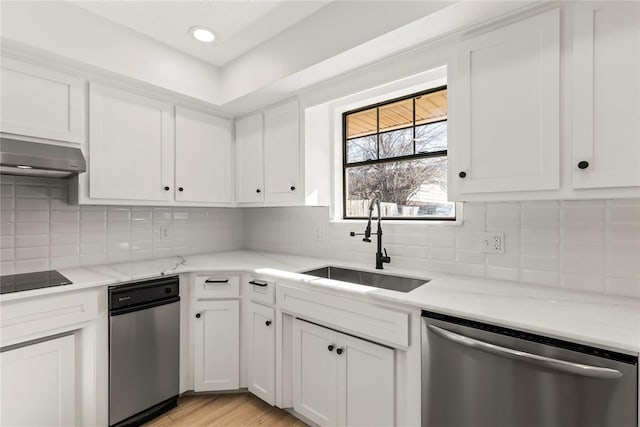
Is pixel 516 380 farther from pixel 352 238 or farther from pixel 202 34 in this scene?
pixel 202 34

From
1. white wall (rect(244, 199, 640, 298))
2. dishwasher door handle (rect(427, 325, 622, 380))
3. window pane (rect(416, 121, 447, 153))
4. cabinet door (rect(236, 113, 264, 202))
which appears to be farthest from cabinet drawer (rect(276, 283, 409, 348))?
window pane (rect(416, 121, 447, 153))

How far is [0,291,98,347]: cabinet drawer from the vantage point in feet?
4.59

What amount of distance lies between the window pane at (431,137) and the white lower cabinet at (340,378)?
1297 mm

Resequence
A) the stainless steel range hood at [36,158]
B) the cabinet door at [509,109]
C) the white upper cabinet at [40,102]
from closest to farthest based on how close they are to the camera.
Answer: the cabinet door at [509,109] < the stainless steel range hood at [36,158] < the white upper cabinet at [40,102]

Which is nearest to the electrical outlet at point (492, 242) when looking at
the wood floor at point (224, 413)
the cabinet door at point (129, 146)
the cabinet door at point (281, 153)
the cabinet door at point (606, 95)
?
the cabinet door at point (606, 95)

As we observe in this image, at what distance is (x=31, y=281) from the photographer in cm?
166

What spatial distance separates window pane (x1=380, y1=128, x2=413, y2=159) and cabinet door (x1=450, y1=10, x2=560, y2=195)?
64cm

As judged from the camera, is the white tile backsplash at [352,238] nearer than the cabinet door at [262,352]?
Yes

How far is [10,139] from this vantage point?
5.19ft

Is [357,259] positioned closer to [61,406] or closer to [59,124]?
[61,406]

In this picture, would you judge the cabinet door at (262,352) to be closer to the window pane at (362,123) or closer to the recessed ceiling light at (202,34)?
the window pane at (362,123)

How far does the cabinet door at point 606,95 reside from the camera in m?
1.07

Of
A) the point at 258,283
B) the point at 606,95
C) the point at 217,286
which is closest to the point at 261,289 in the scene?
the point at 258,283

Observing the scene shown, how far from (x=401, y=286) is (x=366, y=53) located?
4.54ft
